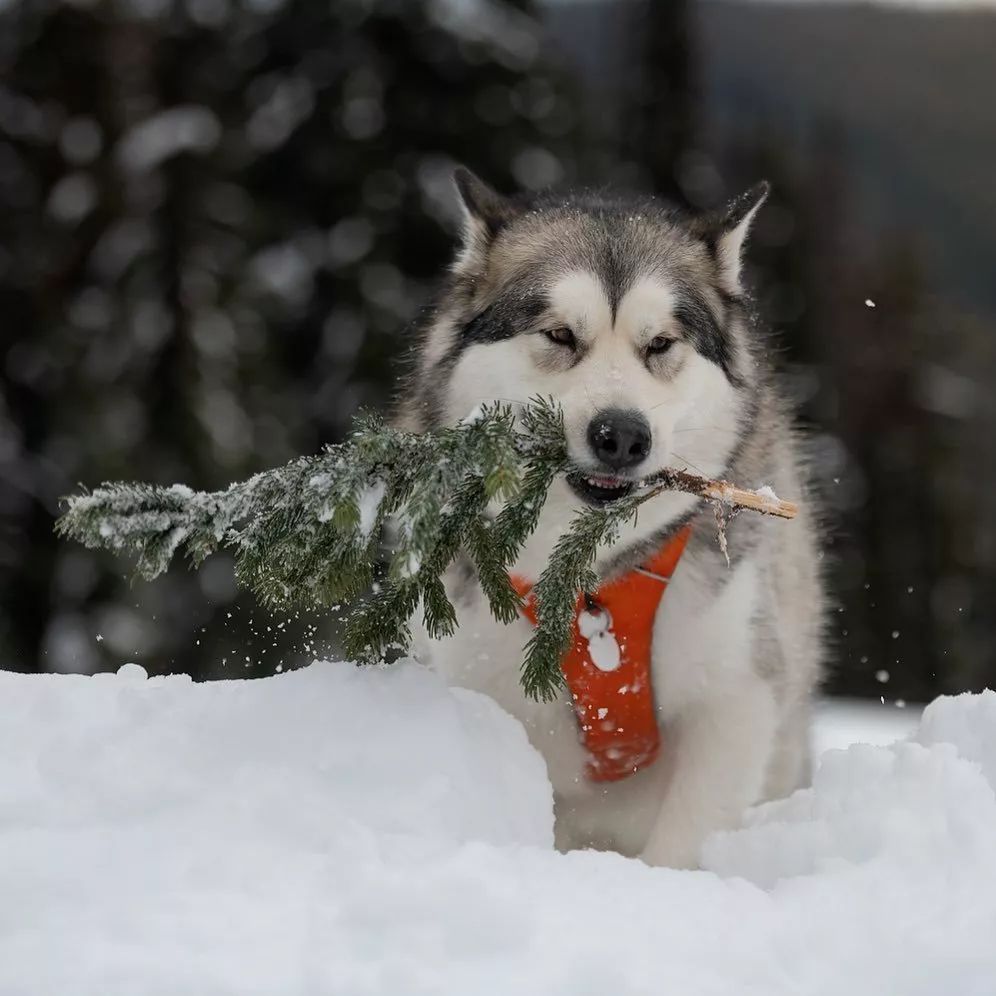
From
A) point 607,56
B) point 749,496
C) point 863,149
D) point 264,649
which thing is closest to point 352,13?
point 264,649

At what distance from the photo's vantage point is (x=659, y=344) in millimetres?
4039

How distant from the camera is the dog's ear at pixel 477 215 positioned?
4.58m

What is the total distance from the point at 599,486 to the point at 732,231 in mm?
1346

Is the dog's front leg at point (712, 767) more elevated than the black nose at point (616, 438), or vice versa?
the black nose at point (616, 438)

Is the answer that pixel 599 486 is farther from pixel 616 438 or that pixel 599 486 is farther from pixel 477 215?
pixel 477 215

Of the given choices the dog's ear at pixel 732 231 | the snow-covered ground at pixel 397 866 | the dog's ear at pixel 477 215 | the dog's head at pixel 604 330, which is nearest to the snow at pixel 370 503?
the snow-covered ground at pixel 397 866

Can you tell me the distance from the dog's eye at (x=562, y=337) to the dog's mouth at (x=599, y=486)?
1.68ft

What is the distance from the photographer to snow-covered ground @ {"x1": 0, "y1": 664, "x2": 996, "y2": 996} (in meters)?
2.28

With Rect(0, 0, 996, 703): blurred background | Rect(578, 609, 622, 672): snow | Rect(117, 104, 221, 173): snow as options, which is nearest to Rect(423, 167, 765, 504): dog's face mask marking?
Rect(578, 609, 622, 672): snow

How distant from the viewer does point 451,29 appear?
18312 millimetres

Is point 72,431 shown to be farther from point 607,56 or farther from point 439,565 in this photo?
point 607,56

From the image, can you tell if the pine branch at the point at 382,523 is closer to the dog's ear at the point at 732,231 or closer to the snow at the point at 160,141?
the dog's ear at the point at 732,231

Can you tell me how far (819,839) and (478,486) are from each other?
1.09 metres

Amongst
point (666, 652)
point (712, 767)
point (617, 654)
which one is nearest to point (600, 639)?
point (617, 654)
